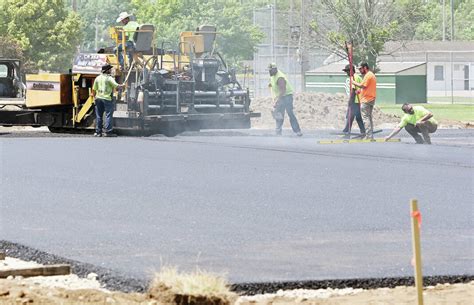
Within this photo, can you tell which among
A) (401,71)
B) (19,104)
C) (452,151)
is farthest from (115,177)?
(401,71)

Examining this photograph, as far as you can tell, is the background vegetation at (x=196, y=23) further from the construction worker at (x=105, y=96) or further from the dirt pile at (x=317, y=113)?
the dirt pile at (x=317, y=113)

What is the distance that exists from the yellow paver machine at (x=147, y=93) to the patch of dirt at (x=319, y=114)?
5.59 metres

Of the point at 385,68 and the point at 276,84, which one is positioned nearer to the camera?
the point at 276,84

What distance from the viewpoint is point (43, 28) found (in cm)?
6856

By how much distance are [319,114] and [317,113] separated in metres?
0.11

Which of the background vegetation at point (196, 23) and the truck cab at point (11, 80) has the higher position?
the background vegetation at point (196, 23)

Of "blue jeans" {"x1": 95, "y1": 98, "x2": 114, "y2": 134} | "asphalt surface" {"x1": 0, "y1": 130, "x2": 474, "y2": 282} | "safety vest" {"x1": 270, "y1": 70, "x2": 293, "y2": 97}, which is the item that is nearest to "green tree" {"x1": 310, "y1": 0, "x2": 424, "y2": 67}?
"safety vest" {"x1": 270, "y1": 70, "x2": 293, "y2": 97}

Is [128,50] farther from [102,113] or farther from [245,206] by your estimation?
[245,206]

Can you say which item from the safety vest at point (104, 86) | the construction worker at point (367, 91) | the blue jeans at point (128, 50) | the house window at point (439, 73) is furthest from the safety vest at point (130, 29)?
the house window at point (439, 73)

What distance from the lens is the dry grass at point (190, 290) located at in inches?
341

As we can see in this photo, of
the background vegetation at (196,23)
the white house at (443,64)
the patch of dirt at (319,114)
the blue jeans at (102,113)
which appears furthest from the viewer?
the white house at (443,64)

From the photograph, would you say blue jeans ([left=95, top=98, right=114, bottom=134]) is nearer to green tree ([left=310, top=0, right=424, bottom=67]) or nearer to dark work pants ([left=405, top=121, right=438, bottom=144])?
dark work pants ([left=405, top=121, right=438, bottom=144])

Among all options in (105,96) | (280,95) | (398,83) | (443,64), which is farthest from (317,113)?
(443,64)

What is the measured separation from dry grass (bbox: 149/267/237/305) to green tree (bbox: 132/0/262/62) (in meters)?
74.5
